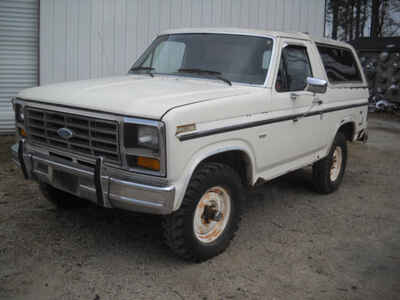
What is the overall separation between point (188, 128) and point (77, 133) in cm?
95

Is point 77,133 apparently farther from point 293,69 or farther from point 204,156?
point 293,69

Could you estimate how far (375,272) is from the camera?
4.07 m

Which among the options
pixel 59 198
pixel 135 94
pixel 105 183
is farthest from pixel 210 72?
pixel 59 198

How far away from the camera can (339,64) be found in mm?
6238

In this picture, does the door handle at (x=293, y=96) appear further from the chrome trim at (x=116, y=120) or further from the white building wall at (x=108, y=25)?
the white building wall at (x=108, y=25)

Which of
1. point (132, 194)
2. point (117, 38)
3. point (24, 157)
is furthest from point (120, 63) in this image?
point (132, 194)

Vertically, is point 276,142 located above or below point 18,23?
below

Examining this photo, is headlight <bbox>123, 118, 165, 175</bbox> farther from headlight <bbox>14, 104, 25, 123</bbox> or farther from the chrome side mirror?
the chrome side mirror

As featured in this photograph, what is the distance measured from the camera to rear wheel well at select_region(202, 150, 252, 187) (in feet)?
13.9

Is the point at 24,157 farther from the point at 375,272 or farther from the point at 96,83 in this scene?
the point at 375,272

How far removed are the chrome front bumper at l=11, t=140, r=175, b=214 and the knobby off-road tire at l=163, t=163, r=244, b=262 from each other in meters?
0.34

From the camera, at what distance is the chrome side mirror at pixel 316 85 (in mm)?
4673

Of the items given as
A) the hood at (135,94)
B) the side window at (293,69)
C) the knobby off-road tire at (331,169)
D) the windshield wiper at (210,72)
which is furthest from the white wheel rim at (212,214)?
the knobby off-road tire at (331,169)

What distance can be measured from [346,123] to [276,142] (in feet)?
7.15
